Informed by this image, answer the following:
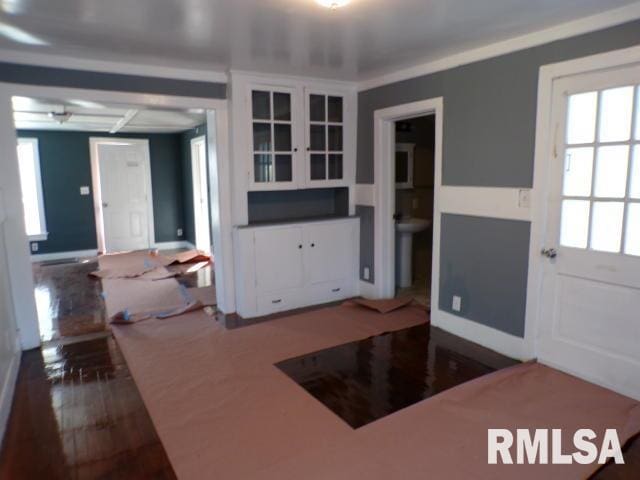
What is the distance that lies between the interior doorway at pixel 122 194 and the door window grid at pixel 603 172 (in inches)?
277

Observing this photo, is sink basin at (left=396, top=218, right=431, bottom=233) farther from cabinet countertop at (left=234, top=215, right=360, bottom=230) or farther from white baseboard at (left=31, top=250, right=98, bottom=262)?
white baseboard at (left=31, top=250, right=98, bottom=262)

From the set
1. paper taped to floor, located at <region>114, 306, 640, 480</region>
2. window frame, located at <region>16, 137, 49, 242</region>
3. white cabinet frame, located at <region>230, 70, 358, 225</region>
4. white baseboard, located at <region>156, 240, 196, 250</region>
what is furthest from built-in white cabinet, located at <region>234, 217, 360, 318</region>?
window frame, located at <region>16, 137, 49, 242</region>

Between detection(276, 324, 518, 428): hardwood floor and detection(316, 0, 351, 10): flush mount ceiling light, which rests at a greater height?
detection(316, 0, 351, 10): flush mount ceiling light

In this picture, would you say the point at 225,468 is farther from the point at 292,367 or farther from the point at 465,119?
the point at 465,119

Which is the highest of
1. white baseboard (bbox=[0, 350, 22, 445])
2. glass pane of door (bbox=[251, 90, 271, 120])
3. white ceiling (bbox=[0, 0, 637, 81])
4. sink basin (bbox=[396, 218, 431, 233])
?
white ceiling (bbox=[0, 0, 637, 81])

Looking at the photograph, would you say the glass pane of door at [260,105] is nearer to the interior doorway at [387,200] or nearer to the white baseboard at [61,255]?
the interior doorway at [387,200]

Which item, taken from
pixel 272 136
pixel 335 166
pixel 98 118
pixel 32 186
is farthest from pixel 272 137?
pixel 32 186

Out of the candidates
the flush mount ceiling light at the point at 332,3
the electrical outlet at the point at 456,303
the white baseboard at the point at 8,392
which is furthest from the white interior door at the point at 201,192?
the flush mount ceiling light at the point at 332,3

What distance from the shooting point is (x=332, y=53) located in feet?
11.2

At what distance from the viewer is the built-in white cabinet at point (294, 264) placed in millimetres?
4184

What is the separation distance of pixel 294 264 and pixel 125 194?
487cm

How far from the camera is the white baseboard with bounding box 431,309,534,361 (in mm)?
3206

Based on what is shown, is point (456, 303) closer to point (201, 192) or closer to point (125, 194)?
point (201, 192)

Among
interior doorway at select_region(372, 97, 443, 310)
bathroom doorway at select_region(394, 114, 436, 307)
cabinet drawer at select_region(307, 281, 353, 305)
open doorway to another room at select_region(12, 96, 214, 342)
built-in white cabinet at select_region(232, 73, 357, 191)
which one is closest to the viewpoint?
interior doorway at select_region(372, 97, 443, 310)
